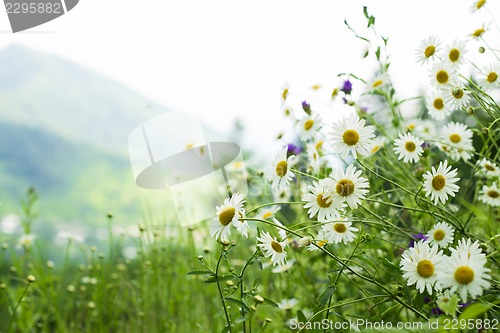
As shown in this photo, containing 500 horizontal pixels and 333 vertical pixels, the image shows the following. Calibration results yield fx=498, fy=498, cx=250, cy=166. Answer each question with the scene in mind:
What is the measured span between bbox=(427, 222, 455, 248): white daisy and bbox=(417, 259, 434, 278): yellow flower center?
104 millimetres

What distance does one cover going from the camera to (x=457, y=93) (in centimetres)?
76

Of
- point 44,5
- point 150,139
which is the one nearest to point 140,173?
point 150,139

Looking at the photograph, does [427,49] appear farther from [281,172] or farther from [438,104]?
[281,172]

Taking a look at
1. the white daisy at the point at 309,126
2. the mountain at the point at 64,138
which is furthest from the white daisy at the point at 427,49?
the mountain at the point at 64,138

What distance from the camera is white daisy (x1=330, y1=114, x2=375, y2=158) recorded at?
2.28 feet

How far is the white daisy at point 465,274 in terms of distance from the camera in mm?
526

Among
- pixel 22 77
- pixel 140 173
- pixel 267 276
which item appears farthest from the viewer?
pixel 22 77

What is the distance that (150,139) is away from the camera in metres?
1.43

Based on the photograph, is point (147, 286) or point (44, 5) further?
point (44, 5)

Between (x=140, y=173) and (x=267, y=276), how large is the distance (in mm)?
563

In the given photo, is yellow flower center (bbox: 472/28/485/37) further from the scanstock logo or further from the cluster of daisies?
the scanstock logo

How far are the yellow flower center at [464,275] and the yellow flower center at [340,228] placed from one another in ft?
0.74

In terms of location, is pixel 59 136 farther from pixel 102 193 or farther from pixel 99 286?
pixel 99 286

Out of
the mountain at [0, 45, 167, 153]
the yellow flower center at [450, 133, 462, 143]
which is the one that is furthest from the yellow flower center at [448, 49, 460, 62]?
the mountain at [0, 45, 167, 153]
